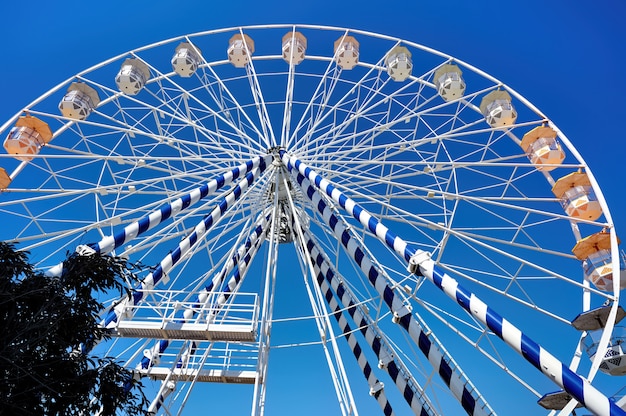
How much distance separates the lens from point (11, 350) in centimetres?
455

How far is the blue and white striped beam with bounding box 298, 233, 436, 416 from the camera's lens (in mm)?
9727

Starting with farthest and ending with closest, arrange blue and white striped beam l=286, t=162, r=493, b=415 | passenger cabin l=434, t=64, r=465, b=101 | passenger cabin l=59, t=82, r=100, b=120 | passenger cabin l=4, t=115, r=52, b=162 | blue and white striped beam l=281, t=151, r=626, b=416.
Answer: passenger cabin l=434, t=64, r=465, b=101
passenger cabin l=59, t=82, r=100, b=120
passenger cabin l=4, t=115, r=52, b=162
blue and white striped beam l=286, t=162, r=493, b=415
blue and white striped beam l=281, t=151, r=626, b=416

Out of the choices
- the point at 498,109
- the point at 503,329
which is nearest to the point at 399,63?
the point at 498,109

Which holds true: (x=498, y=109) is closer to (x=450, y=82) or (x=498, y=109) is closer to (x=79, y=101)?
(x=450, y=82)

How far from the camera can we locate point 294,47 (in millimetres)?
15578

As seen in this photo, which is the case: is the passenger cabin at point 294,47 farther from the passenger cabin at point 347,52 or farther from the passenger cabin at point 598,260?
the passenger cabin at point 598,260

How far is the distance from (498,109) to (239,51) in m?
7.74

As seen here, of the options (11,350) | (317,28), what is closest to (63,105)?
(317,28)

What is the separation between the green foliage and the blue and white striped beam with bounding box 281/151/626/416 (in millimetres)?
4387

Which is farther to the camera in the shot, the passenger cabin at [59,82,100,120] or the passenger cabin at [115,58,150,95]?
the passenger cabin at [115,58,150,95]

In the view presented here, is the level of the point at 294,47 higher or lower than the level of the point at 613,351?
higher

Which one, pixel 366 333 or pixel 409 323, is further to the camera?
pixel 366 333

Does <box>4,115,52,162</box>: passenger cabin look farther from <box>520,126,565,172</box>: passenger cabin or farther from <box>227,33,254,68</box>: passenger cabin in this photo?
<box>520,126,565,172</box>: passenger cabin

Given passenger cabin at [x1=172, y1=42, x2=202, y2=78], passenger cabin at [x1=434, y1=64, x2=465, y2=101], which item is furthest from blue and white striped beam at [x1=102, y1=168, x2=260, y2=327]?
passenger cabin at [x1=434, y1=64, x2=465, y2=101]
